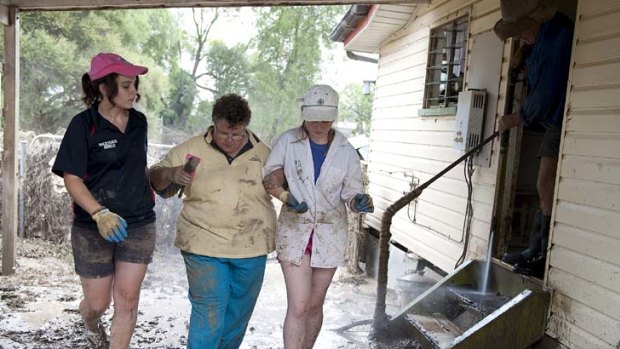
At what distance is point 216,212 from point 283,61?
25.1 metres

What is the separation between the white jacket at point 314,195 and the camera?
10.5ft

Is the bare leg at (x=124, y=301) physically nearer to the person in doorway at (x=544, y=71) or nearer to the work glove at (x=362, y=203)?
the work glove at (x=362, y=203)

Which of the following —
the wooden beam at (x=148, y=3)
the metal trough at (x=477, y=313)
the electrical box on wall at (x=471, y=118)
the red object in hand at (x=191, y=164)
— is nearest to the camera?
the red object in hand at (x=191, y=164)

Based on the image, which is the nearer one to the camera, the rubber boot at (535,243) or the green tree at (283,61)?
the rubber boot at (535,243)

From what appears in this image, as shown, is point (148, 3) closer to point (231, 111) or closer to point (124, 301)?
point (231, 111)

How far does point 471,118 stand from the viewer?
16.0 ft

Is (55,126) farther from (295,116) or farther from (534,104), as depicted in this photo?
(534,104)

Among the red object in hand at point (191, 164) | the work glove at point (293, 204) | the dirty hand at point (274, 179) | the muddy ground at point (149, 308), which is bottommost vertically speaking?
Result: the muddy ground at point (149, 308)

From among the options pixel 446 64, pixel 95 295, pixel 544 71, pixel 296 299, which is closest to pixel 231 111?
pixel 296 299

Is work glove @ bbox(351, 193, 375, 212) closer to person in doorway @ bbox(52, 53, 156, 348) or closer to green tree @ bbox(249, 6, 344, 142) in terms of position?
person in doorway @ bbox(52, 53, 156, 348)

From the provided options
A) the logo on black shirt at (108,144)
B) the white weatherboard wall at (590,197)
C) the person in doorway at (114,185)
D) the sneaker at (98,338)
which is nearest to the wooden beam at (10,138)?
the sneaker at (98,338)

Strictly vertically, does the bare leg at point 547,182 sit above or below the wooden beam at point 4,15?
below

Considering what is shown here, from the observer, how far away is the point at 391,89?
317 inches

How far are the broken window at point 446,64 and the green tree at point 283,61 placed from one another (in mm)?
20483
